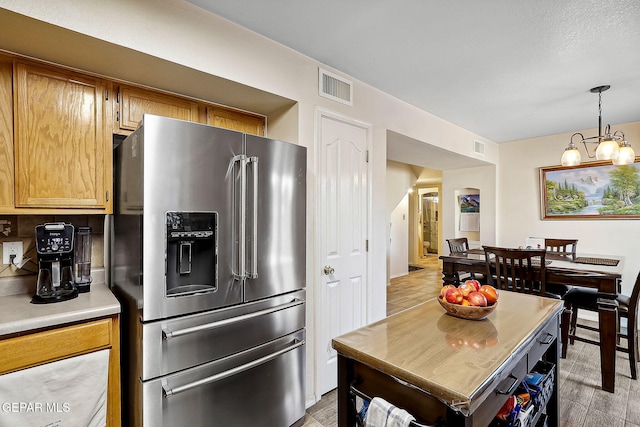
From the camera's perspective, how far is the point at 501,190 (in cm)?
503

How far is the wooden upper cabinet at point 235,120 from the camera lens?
2238 mm

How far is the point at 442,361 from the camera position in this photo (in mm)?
1066

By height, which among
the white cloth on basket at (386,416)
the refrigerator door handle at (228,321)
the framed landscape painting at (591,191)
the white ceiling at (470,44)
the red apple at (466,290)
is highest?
the white ceiling at (470,44)

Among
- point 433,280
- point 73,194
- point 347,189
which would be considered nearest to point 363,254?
point 347,189

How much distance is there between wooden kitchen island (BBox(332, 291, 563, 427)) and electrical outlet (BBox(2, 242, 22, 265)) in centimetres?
190

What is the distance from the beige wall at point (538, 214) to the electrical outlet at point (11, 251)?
572cm

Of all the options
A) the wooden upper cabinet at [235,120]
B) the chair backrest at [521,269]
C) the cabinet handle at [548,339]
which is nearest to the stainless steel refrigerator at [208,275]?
the wooden upper cabinet at [235,120]

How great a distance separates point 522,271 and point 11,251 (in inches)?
144

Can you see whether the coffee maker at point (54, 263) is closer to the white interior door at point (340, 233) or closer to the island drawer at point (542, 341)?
the white interior door at point (340, 233)

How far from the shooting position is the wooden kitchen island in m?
0.94

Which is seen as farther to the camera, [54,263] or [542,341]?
[54,263]

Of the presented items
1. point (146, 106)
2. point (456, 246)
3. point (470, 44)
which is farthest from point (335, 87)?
point (456, 246)

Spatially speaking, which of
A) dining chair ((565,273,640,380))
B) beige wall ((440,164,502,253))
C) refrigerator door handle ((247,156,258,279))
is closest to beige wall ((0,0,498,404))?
refrigerator door handle ((247,156,258,279))

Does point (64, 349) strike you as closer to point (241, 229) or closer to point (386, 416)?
point (241, 229)
